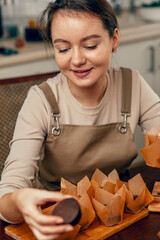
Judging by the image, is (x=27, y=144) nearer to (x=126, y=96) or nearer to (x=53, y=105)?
(x=53, y=105)

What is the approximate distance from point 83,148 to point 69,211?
2.18 ft

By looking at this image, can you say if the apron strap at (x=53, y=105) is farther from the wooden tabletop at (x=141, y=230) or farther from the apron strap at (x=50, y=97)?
the wooden tabletop at (x=141, y=230)

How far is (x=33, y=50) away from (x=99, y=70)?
50.5 inches

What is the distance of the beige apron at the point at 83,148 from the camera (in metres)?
1.42

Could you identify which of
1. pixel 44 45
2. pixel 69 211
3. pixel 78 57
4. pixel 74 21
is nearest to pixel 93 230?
pixel 69 211

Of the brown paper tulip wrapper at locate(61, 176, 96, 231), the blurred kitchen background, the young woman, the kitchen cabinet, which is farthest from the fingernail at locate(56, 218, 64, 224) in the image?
the kitchen cabinet

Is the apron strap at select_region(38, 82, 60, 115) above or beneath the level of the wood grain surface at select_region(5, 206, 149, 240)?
above

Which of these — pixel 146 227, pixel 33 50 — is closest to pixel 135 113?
pixel 146 227

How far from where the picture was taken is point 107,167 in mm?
1452

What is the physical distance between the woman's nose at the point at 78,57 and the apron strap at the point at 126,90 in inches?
12.2

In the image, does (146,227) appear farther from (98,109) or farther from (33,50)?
(33,50)

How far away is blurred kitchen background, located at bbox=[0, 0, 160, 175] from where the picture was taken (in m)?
2.43

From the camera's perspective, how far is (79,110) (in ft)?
4.81

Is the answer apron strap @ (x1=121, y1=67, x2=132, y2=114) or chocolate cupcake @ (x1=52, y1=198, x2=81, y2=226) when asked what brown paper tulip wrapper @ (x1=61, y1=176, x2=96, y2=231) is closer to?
chocolate cupcake @ (x1=52, y1=198, x2=81, y2=226)
